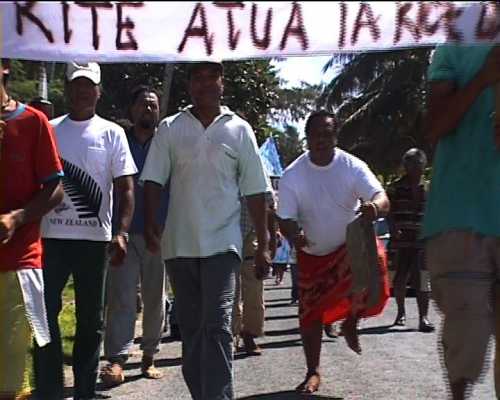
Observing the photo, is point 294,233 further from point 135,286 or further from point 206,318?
point 206,318

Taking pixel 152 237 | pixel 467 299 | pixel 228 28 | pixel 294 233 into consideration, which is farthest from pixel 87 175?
pixel 467 299

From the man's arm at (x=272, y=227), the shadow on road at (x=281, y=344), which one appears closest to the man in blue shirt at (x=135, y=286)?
the man's arm at (x=272, y=227)

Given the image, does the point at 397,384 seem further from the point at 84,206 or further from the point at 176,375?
the point at 84,206

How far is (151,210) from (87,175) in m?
0.57

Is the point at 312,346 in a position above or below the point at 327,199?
below

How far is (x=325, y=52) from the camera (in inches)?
163

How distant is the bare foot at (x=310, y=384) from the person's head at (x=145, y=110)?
2118 mm

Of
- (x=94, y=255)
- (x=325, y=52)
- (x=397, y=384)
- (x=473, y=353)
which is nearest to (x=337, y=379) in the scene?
(x=397, y=384)

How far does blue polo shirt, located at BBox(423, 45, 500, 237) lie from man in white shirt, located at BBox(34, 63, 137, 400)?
6.93 feet

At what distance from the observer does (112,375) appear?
7.00m

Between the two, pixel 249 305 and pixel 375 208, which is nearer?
pixel 375 208

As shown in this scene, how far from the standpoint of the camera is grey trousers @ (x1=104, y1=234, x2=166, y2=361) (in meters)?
7.16

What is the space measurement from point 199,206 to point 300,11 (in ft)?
5.63

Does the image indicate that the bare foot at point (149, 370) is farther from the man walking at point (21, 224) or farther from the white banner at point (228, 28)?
the white banner at point (228, 28)
